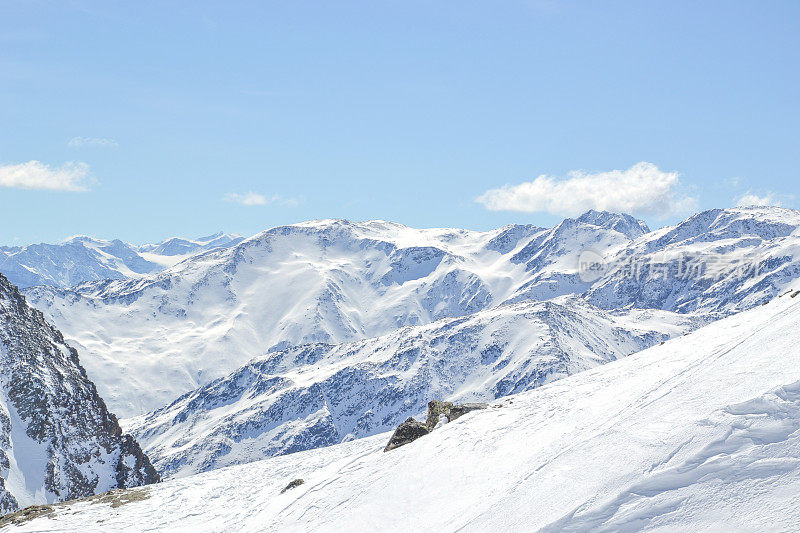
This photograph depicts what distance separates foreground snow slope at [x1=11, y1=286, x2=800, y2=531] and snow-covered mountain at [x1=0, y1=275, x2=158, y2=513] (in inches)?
2491

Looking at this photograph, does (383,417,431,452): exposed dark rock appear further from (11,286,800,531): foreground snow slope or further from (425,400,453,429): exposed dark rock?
(11,286,800,531): foreground snow slope

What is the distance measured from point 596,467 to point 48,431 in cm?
9698

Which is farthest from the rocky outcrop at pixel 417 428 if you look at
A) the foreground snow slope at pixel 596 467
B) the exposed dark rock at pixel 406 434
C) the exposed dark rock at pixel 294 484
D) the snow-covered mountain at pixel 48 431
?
the snow-covered mountain at pixel 48 431

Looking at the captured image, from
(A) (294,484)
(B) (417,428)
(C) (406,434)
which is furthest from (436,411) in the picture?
(A) (294,484)

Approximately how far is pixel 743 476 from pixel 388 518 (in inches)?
413

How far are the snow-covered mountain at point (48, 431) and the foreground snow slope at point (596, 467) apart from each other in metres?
63.3

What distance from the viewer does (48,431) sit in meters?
94.4

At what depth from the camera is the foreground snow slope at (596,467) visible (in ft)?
44.7

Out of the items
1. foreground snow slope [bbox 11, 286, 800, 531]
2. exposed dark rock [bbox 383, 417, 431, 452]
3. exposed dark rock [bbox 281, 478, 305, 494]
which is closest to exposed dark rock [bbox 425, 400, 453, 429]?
exposed dark rock [bbox 383, 417, 431, 452]

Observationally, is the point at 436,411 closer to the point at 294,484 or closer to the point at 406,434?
the point at 406,434

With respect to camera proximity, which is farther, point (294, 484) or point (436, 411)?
point (436, 411)

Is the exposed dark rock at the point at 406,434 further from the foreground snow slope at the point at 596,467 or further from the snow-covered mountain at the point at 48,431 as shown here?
the snow-covered mountain at the point at 48,431

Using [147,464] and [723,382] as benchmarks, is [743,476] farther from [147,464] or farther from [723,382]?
[147,464]

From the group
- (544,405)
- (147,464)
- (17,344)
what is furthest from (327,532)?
(17,344)
